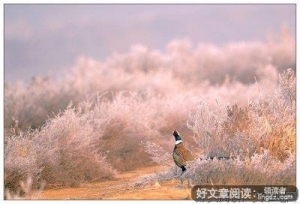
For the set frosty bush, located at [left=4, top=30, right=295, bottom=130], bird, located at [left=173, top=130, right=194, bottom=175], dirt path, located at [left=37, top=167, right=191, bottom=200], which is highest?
frosty bush, located at [left=4, top=30, right=295, bottom=130]

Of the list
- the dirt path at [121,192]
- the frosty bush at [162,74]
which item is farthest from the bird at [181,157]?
the frosty bush at [162,74]

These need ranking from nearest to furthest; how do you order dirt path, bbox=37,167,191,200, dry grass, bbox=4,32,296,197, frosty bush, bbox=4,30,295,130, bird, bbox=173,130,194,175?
dirt path, bbox=37,167,191,200 → bird, bbox=173,130,194,175 → dry grass, bbox=4,32,296,197 → frosty bush, bbox=4,30,295,130

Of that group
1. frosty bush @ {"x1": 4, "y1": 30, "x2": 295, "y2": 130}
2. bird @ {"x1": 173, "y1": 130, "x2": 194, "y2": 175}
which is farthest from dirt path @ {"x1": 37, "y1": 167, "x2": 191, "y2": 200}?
frosty bush @ {"x1": 4, "y1": 30, "x2": 295, "y2": 130}

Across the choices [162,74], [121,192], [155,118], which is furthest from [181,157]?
[162,74]

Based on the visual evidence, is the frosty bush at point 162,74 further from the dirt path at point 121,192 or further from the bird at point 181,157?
the bird at point 181,157

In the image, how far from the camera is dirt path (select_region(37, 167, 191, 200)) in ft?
28.7

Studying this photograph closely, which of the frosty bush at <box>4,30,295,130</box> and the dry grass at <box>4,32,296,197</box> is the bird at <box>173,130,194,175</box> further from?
the frosty bush at <box>4,30,295,130</box>

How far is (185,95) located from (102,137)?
440cm

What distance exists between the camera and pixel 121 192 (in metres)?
9.43

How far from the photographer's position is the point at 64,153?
11.4 metres

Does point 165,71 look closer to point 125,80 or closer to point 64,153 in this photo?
point 125,80

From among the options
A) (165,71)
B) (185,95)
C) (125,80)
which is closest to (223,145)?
(185,95)

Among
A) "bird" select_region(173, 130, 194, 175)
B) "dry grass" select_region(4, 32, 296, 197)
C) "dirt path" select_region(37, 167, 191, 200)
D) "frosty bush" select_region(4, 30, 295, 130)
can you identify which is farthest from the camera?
"frosty bush" select_region(4, 30, 295, 130)

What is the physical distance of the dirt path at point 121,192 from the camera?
8.74 metres
